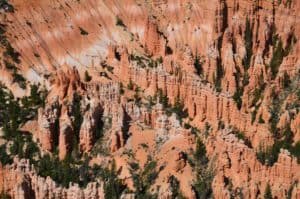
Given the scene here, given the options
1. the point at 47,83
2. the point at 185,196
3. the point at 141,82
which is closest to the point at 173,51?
the point at 141,82

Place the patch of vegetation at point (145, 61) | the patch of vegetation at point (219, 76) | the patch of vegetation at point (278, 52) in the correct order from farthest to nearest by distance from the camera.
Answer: the patch of vegetation at point (278, 52), the patch of vegetation at point (219, 76), the patch of vegetation at point (145, 61)

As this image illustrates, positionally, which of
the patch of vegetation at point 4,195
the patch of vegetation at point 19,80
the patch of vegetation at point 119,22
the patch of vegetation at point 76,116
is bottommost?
the patch of vegetation at point 4,195

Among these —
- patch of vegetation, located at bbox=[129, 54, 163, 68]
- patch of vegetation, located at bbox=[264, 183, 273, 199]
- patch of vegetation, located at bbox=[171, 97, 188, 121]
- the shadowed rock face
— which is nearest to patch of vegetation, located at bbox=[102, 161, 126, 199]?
the shadowed rock face

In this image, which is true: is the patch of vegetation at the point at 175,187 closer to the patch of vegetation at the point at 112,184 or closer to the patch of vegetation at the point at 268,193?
the patch of vegetation at the point at 112,184

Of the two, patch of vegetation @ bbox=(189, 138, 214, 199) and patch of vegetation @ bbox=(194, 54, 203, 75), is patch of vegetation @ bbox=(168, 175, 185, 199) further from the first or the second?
patch of vegetation @ bbox=(194, 54, 203, 75)

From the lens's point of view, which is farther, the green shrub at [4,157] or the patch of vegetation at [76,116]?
the patch of vegetation at [76,116]

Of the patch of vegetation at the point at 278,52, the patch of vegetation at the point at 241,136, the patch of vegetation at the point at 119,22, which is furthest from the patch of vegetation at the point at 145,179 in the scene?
the patch of vegetation at the point at 119,22

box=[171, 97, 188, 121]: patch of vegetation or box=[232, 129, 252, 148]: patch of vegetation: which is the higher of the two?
box=[171, 97, 188, 121]: patch of vegetation

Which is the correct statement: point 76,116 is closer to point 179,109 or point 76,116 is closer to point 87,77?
point 87,77
